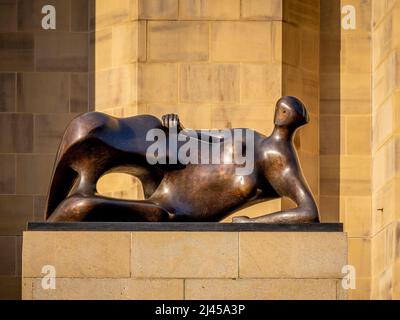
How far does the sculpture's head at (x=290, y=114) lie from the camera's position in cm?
1772

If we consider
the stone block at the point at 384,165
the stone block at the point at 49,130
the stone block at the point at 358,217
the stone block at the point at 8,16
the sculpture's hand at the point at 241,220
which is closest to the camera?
the sculpture's hand at the point at 241,220

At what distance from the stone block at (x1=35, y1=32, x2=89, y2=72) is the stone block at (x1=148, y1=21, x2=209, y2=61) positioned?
3.54ft

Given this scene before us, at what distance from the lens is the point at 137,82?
21.0 m

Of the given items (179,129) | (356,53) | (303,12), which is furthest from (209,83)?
(179,129)

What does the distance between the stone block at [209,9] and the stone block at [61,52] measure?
135 centimetres

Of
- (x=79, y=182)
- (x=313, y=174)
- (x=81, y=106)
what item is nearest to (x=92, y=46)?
(x=81, y=106)

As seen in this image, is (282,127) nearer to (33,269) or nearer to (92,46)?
(33,269)

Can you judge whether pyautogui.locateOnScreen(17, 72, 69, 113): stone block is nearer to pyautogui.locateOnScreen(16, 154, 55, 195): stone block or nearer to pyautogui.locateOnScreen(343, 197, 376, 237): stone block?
pyautogui.locateOnScreen(16, 154, 55, 195): stone block

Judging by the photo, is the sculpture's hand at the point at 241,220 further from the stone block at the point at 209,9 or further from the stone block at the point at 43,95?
the stone block at the point at 43,95

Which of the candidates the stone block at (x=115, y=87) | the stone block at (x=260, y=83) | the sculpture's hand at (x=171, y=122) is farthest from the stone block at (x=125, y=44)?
the sculpture's hand at (x=171, y=122)

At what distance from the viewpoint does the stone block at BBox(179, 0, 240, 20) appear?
2116 cm

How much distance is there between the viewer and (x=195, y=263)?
670 inches

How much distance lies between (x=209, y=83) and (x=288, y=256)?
14.4 ft

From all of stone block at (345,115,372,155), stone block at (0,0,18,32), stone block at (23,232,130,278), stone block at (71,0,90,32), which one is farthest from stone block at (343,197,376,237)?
stone block at (23,232,130,278)
